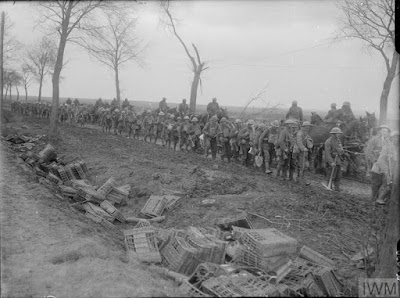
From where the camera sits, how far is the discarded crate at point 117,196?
10.0 meters

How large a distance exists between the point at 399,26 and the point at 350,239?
416cm

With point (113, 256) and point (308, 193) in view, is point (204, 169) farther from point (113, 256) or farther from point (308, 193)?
point (113, 256)

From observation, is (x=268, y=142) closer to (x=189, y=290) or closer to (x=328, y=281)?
(x=328, y=281)

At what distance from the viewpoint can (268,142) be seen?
508 inches

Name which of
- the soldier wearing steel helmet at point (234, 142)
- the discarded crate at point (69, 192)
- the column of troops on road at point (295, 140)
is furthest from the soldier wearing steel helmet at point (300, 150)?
the discarded crate at point (69, 192)

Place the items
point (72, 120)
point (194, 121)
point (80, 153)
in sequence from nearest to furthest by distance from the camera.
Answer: point (80, 153)
point (194, 121)
point (72, 120)

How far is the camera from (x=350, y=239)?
7.27m

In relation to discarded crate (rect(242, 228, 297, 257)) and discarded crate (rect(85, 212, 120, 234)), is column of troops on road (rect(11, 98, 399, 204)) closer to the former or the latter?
discarded crate (rect(242, 228, 297, 257))

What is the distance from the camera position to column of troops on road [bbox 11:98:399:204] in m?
10.3

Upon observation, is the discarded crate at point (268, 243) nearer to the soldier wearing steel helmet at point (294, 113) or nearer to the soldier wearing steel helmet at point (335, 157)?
the soldier wearing steel helmet at point (335, 157)

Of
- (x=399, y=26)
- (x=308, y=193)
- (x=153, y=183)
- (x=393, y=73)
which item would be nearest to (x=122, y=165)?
(x=153, y=183)

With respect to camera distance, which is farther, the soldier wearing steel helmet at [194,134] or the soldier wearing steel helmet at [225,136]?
the soldier wearing steel helmet at [194,134]

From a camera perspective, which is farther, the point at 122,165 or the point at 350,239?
the point at 122,165

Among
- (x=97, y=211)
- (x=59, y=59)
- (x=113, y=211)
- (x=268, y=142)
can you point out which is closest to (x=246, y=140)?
(x=268, y=142)
